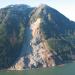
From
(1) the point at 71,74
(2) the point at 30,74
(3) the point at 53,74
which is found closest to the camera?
(1) the point at 71,74

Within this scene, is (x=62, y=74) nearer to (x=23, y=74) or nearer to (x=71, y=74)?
(x=71, y=74)

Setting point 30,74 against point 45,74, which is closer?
point 45,74

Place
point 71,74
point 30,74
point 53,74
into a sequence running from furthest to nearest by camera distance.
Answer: point 30,74, point 53,74, point 71,74

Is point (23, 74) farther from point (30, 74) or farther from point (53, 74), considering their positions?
point (53, 74)

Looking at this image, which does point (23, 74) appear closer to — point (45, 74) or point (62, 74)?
point (45, 74)

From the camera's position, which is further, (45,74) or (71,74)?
(45,74)

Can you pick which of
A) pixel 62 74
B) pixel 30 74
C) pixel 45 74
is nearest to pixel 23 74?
pixel 30 74

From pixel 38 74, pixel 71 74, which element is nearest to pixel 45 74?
pixel 38 74
